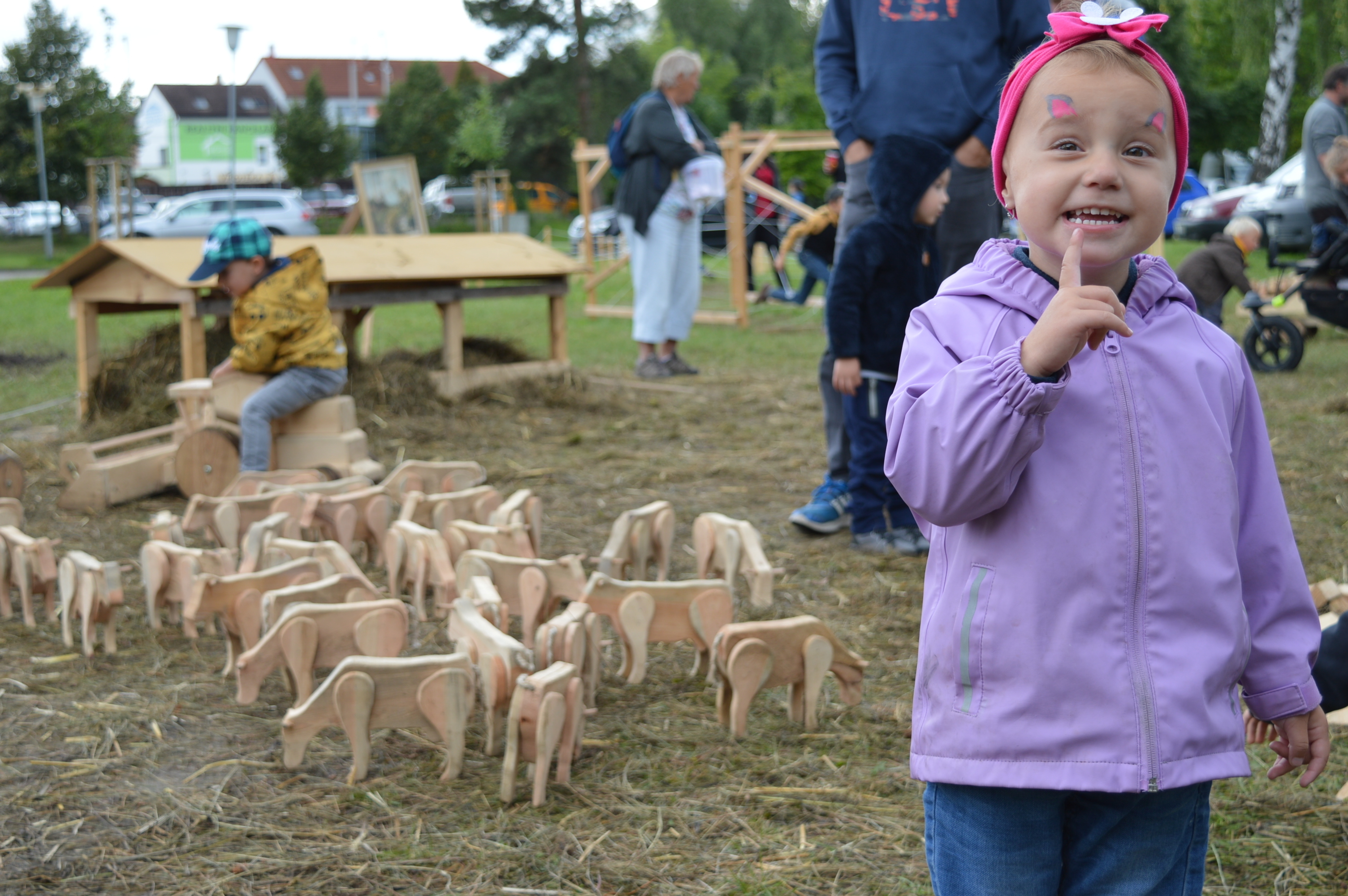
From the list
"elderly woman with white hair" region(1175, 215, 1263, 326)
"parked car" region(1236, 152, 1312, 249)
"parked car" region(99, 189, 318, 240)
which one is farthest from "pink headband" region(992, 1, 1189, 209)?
"parked car" region(99, 189, 318, 240)

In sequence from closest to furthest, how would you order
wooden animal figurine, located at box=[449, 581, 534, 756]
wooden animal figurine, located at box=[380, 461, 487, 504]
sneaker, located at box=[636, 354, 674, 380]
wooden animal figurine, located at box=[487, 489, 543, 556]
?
wooden animal figurine, located at box=[449, 581, 534, 756], wooden animal figurine, located at box=[487, 489, 543, 556], wooden animal figurine, located at box=[380, 461, 487, 504], sneaker, located at box=[636, 354, 674, 380]

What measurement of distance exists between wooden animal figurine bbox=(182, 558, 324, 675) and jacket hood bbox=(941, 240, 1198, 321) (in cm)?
235

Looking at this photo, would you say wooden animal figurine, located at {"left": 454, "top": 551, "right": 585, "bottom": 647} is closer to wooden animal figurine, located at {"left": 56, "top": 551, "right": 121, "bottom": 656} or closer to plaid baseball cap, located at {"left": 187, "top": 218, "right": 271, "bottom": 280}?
wooden animal figurine, located at {"left": 56, "top": 551, "right": 121, "bottom": 656}

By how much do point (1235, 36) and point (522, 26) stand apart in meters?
24.5

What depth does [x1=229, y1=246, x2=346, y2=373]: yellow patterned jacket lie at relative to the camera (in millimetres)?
5508

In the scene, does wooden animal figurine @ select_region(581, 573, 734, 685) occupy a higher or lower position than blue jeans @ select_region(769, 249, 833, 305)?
lower

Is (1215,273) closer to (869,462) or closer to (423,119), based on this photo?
(869,462)

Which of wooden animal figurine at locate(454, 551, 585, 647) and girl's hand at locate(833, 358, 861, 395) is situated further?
girl's hand at locate(833, 358, 861, 395)

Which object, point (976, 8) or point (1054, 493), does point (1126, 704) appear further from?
point (976, 8)

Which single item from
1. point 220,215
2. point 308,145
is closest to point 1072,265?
point 220,215

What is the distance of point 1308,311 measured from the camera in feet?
29.8

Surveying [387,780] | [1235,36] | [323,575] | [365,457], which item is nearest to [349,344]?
[365,457]

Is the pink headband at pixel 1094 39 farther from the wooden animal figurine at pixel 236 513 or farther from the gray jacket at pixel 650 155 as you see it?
the gray jacket at pixel 650 155

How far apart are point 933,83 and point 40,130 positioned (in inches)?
1315
